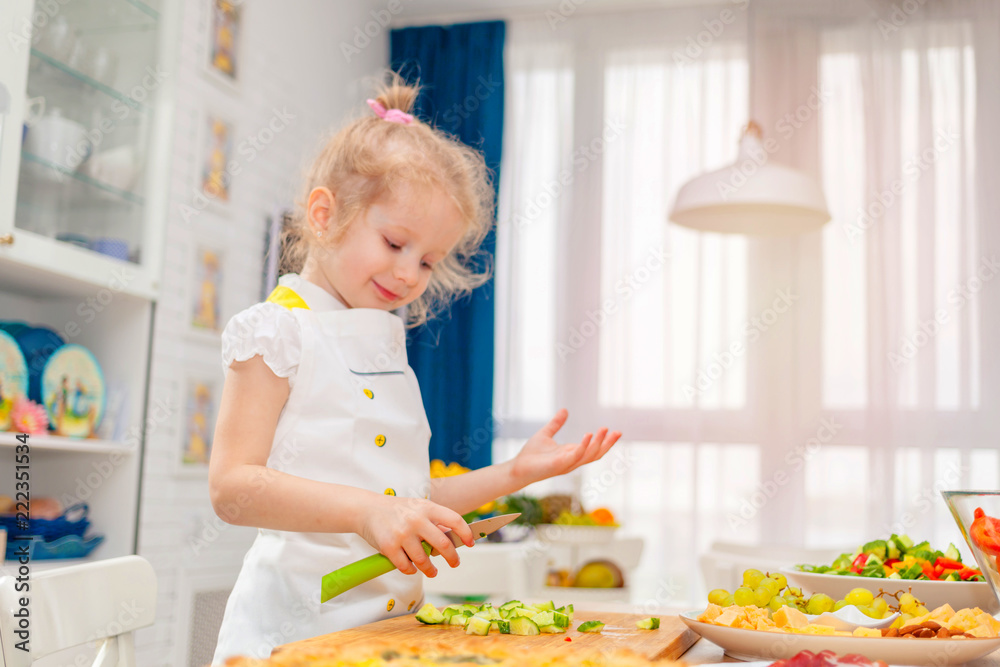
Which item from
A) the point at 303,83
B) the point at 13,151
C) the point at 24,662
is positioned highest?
the point at 303,83

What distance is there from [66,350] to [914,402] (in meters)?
3.21

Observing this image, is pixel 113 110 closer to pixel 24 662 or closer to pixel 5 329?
pixel 5 329

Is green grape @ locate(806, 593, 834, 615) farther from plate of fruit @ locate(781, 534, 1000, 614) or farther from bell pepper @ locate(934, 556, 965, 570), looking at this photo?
bell pepper @ locate(934, 556, 965, 570)

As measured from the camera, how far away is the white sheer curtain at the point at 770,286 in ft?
12.1

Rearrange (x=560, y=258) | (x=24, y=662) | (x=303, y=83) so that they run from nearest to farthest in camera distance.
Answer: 1. (x=24, y=662)
2. (x=303, y=83)
3. (x=560, y=258)

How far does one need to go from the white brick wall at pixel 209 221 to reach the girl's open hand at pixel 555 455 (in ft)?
5.74

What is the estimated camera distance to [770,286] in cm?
382

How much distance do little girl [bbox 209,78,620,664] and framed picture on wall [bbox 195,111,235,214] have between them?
168 cm

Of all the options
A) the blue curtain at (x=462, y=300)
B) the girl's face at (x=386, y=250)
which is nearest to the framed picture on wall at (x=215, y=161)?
the blue curtain at (x=462, y=300)

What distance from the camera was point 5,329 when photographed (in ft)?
6.77

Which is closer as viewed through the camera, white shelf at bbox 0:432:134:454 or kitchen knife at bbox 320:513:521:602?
kitchen knife at bbox 320:513:521:602

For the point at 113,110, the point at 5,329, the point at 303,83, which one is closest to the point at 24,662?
the point at 5,329

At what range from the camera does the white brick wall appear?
262 centimetres

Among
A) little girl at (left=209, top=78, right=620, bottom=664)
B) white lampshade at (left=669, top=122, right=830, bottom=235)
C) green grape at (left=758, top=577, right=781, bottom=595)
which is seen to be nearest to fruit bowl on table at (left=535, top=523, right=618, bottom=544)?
white lampshade at (left=669, top=122, right=830, bottom=235)
